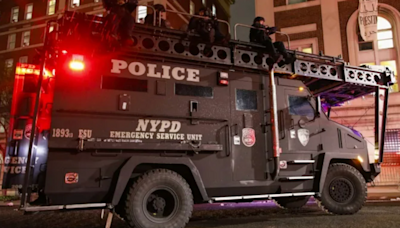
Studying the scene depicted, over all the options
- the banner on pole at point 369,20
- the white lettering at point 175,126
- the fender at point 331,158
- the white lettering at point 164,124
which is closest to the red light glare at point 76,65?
the white lettering at point 164,124

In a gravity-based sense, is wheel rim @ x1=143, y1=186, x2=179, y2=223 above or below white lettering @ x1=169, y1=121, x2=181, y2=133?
below

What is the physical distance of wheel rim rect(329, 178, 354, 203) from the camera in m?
7.19

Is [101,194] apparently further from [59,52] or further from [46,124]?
[59,52]

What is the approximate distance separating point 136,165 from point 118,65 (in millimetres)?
1802

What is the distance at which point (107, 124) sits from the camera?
5277mm

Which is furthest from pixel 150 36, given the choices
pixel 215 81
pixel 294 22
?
pixel 294 22

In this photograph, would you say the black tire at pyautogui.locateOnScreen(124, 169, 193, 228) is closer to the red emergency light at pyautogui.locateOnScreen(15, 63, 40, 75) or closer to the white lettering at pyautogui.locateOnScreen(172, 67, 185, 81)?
the white lettering at pyautogui.locateOnScreen(172, 67, 185, 81)

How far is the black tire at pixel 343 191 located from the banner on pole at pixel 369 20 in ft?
40.1

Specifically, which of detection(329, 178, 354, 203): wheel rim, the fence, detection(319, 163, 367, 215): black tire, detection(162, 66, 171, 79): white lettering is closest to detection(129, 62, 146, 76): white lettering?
detection(162, 66, 171, 79): white lettering

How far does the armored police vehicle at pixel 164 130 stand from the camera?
16.6 ft

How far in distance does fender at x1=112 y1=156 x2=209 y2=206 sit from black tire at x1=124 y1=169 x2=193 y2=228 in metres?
0.16

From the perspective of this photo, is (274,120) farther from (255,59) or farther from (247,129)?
(255,59)

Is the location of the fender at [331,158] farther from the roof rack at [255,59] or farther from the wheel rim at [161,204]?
the wheel rim at [161,204]

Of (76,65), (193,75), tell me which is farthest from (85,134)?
(193,75)
